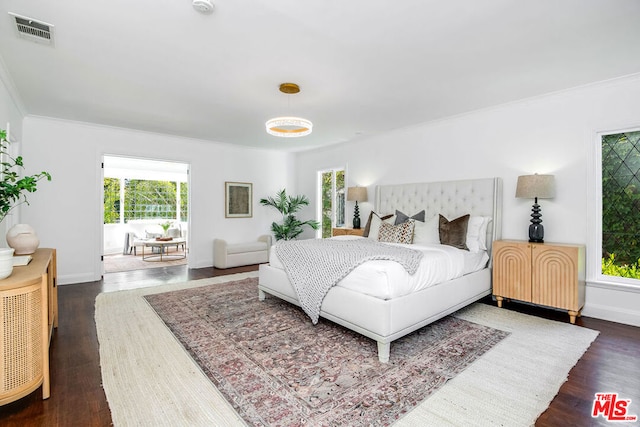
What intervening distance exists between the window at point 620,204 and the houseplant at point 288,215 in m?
4.68

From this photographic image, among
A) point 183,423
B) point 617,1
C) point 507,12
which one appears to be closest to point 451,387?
point 183,423

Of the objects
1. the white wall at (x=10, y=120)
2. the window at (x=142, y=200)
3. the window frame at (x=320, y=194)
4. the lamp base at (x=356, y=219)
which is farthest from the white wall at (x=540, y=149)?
the window at (x=142, y=200)

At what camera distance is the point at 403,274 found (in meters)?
2.56

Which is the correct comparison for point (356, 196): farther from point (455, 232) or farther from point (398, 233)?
point (455, 232)

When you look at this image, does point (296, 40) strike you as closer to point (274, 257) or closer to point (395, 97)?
point (395, 97)

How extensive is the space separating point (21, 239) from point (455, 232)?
168 inches

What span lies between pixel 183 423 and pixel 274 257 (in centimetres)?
211

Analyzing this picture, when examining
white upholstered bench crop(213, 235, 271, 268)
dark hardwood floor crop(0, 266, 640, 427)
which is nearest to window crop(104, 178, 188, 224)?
white upholstered bench crop(213, 235, 271, 268)

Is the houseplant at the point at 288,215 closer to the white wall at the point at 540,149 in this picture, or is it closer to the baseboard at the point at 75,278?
the white wall at the point at 540,149

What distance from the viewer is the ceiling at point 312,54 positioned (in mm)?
2098

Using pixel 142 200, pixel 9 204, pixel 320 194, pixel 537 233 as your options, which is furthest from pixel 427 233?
pixel 142 200

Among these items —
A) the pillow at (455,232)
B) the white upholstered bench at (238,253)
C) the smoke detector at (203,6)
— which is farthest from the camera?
the white upholstered bench at (238,253)

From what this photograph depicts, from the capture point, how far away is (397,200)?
512cm

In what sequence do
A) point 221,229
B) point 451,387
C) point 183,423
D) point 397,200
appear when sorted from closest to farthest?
point 183,423 → point 451,387 → point 397,200 → point 221,229
